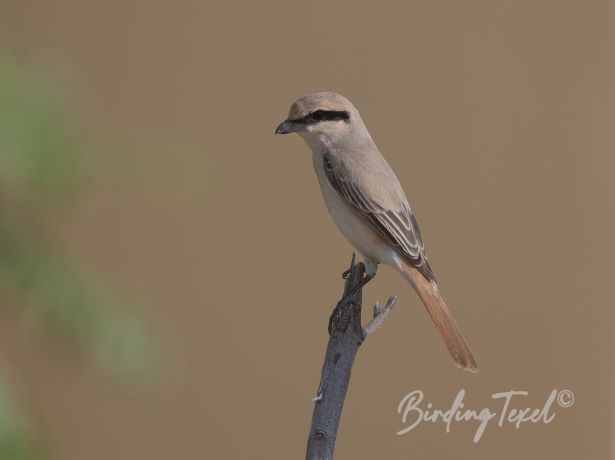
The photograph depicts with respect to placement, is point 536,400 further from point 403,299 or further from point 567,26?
point 567,26

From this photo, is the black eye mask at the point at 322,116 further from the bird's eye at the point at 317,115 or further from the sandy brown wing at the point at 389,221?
the sandy brown wing at the point at 389,221

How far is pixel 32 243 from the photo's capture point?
1087mm

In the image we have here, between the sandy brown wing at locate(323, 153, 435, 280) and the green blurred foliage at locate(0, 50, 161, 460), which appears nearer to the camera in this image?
the green blurred foliage at locate(0, 50, 161, 460)

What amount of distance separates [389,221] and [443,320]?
1.09ft

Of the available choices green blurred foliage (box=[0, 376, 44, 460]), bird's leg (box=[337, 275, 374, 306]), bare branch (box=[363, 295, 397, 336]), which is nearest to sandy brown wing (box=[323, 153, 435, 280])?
bird's leg (box=[337, 275, 374, 306])

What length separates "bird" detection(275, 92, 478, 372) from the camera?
99.9 inches

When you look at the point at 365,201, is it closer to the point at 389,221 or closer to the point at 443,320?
the point at 389,221

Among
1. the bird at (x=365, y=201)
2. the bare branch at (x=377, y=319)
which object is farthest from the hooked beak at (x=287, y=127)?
the bare branch at (x=377, y=319)

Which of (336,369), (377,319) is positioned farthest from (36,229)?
(377,319)

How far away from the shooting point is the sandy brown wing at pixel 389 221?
2.53 m

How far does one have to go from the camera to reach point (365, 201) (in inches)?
101

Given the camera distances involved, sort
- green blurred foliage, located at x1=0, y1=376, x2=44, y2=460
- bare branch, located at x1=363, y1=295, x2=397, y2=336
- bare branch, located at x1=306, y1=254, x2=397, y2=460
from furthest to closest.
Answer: bare branch, located at x1=363, y1=295, x2=397, y2=336 < bare branch, located at x1=306, y1=254, x2=397, y2=460 < green blurred foliage, located at x1=0, y1=376, x2=44, y2=460

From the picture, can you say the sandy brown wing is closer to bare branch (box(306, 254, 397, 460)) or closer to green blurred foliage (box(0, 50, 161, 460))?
bare branch (box(306, 254, 397, 460))

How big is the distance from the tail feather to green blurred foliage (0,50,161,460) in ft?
4.13
